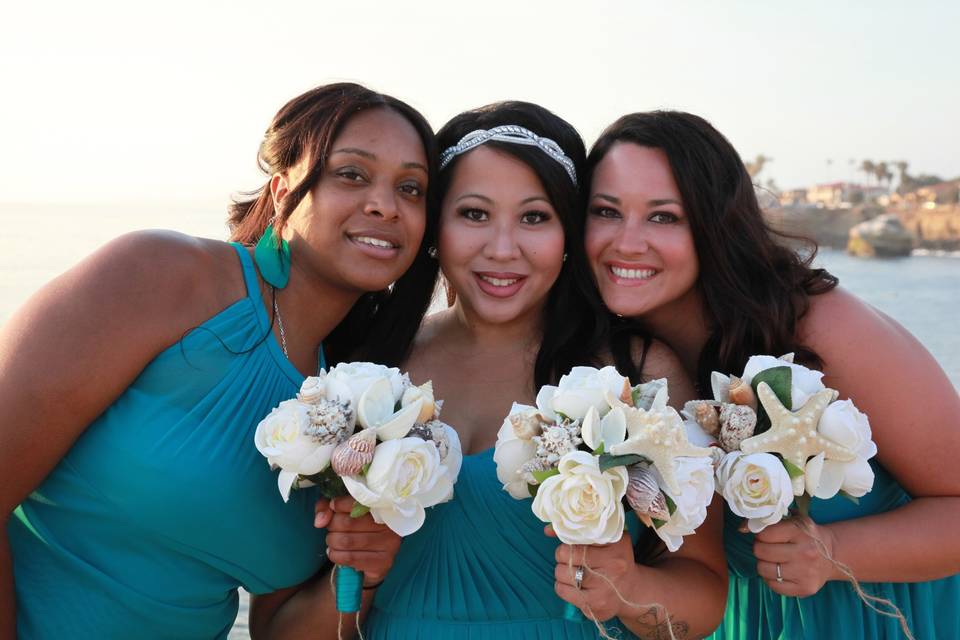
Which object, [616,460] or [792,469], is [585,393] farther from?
[792,469]

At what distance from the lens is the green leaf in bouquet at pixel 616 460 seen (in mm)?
2998

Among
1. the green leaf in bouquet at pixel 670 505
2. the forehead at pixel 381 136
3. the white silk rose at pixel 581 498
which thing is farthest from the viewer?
the forehead at pixel 381 136

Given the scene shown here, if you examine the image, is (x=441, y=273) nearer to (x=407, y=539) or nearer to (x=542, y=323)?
(x=542, y=323)

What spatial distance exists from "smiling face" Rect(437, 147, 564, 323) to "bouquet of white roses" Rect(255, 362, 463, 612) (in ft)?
3.60

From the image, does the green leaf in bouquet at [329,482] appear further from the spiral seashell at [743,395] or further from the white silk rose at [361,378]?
the spiral seashell at [743,395]

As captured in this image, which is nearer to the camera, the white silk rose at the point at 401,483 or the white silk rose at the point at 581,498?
the white silk rose at the point at 581,498

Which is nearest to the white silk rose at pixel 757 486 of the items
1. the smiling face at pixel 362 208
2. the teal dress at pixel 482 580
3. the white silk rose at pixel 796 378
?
the white silk rose at pixel 796 378

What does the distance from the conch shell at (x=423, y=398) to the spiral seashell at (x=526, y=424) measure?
1.01 ft

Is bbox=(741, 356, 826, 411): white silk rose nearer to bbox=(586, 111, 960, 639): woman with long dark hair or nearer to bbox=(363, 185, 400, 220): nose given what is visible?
bbox=(586, 111, 960, 639): woman with long dark hair

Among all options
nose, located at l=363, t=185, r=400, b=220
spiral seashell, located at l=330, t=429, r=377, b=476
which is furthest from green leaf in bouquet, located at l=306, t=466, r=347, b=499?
nose, located at l=363, t=185, r=400, b=220

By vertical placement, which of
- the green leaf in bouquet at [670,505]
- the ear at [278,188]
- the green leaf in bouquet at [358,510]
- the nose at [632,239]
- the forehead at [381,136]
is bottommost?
the green leaf in bouquet at [358,510]

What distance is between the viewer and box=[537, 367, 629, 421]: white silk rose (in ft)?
10.3

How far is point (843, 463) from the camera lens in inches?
135

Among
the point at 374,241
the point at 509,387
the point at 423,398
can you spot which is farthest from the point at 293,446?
the point at 509,387
